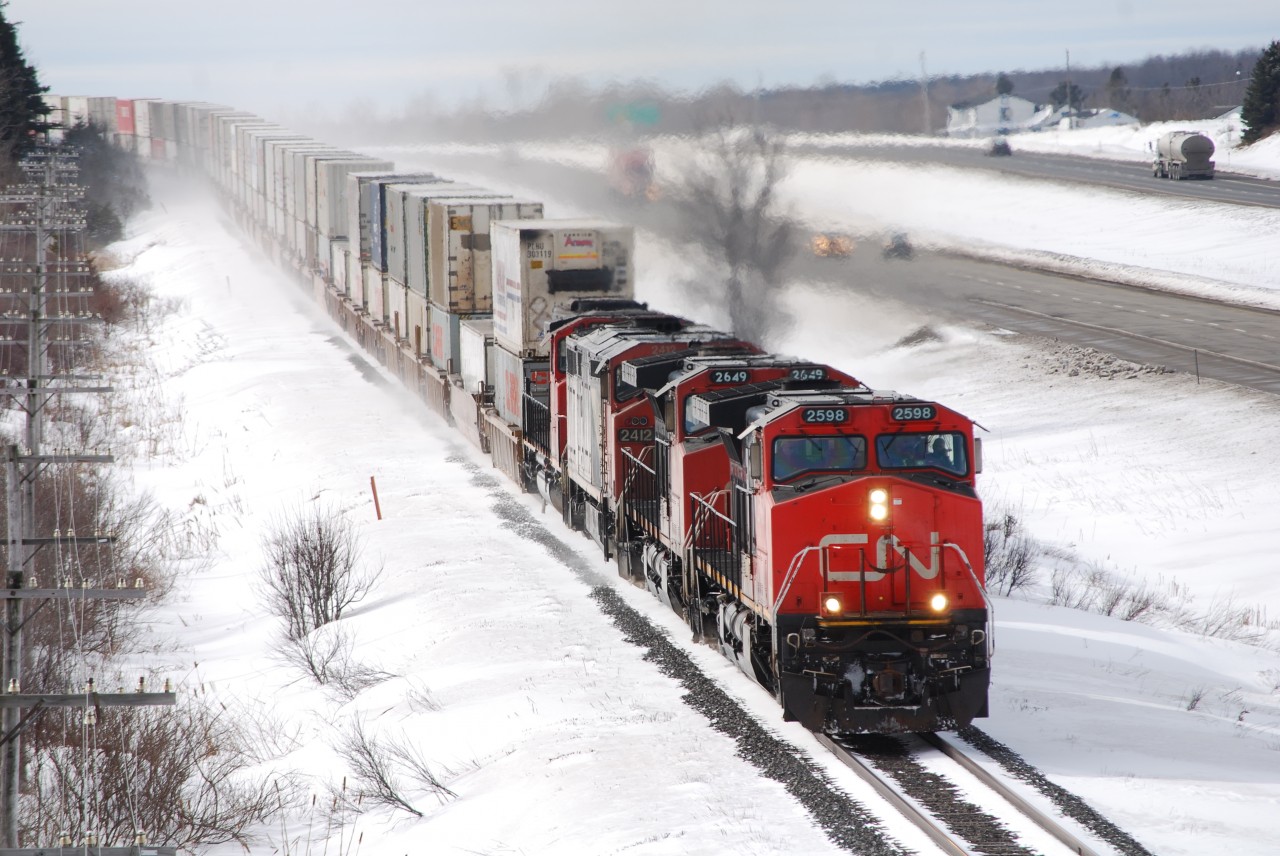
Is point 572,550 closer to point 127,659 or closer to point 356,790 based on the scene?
point 127,659

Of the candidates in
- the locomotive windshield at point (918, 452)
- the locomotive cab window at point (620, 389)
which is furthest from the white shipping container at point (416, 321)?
the locomotive windshield at point (918, 452)

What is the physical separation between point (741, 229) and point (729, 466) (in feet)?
127

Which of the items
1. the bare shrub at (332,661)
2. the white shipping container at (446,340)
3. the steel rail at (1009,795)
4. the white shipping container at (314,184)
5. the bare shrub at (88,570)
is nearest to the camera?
the steel rail at (1009,795)

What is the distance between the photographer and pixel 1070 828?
12508mm

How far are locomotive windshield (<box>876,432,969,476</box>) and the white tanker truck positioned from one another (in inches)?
2794

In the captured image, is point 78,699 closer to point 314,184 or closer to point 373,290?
point 373,290

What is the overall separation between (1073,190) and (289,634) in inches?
2474

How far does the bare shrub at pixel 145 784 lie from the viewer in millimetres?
15711

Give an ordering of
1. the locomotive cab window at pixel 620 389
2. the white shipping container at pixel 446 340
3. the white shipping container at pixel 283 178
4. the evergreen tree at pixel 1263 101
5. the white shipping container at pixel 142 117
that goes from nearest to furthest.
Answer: the locomotive cab window at pixel 620 389 → the white shipping container at pixel 446 340 → the white shipping container at pixel 283 178 → the evergreen tree at pixel 1263 101 → the white shipping container at pixel 142 117

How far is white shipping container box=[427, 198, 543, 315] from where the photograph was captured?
34.2m

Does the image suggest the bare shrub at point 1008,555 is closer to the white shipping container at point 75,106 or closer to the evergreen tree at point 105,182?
the evergreen tree at point 105,182

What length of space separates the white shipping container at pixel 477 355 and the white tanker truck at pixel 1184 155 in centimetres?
5688

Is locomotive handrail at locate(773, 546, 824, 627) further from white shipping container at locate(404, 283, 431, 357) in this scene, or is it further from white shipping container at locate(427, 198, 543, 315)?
white shipping container at locate(404, 283, 431, 357)

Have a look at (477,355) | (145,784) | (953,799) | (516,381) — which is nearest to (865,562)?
(953,799)
